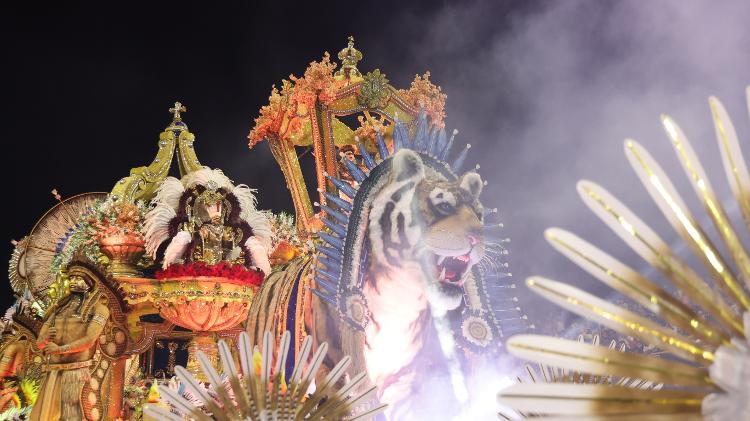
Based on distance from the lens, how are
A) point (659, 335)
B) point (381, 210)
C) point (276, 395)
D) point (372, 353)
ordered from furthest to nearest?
1. point (381, 210)
2. point (372, 353)
3. point (276, 395)
4. point (659, 335)

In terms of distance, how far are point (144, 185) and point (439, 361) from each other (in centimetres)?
582

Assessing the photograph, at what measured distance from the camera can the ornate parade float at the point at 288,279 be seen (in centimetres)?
362

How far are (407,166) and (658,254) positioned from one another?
2.94m

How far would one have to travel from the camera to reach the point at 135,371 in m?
8.02

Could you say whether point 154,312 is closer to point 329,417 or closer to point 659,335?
point 329,417

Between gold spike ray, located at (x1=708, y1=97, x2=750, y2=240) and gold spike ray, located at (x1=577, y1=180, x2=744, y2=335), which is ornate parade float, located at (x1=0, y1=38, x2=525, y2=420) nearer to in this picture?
gold spike ray, located at (x1=577, y1=180, x2=744, y2=335)

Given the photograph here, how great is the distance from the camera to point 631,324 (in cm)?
99

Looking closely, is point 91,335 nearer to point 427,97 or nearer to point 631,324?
point 427,97

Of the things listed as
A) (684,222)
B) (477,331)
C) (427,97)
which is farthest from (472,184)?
(684,222)

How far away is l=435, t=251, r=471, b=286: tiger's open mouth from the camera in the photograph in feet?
12.3

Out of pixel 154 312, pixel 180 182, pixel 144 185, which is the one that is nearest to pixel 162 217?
pixel 180 182

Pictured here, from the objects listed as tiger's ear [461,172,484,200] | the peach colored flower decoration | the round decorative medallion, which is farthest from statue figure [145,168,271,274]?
tiger's ear [461,172,484,200]

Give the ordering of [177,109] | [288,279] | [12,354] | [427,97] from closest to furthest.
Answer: [288,279], [427,97], [177,109], [12,354]

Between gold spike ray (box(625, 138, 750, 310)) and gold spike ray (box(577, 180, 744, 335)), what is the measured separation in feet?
0.08
